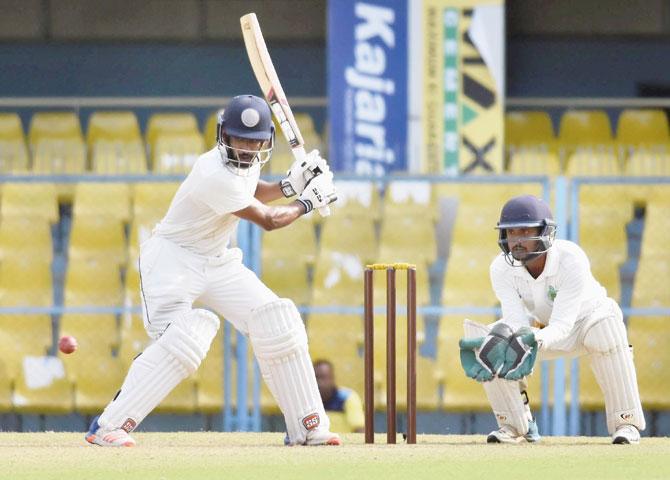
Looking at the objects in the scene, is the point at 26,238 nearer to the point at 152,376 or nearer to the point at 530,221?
the point at 152,376

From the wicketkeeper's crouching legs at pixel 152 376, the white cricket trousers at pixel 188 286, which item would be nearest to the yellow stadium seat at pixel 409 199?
the white cricket trousers at pixel 188 286

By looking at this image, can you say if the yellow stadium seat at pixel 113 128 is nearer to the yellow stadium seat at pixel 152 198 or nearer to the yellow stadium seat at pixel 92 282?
the yellow stadium seat at pixel 152 198

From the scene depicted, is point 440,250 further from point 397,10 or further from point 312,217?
point 397,10

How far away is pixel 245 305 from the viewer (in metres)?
6.54

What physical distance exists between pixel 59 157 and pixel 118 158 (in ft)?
1.61

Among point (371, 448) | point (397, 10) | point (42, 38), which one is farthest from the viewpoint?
point (42, 38)

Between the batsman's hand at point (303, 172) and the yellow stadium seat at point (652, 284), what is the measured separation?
12.0 ft

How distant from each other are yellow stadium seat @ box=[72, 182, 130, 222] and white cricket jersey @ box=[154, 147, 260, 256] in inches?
131

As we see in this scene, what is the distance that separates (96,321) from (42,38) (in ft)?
14.7

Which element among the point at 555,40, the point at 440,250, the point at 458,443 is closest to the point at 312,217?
the point at 440,250

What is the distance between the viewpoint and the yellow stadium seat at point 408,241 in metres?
9.84

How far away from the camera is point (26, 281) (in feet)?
32.4

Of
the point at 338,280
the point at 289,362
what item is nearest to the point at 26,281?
the point at 338,280

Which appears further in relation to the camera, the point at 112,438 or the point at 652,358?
the point at 652,358
